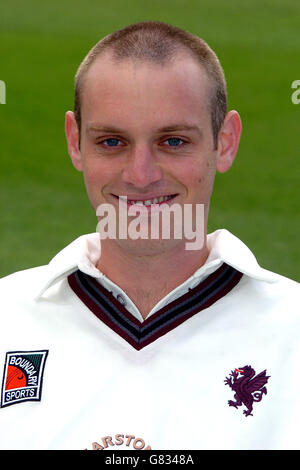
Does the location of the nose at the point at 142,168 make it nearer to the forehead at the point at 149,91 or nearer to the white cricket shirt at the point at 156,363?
the forehead at the point at 149,91

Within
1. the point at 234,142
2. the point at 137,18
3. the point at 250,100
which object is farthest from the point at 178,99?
the point at 137,18

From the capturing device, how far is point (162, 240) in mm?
2988

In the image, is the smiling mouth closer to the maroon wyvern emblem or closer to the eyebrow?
the eyebrow

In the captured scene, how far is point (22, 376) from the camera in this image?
9.61ft

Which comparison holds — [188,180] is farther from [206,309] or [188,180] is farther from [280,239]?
[280,239]

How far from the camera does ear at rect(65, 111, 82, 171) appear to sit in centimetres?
318

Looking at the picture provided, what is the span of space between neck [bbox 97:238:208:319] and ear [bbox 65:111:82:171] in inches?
11.8

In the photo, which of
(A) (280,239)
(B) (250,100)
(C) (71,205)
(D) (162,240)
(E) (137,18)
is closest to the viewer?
(D) (162,240)

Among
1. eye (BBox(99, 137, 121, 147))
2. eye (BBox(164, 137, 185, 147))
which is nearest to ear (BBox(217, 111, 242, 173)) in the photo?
eye (BBox(164, 137, 185, 147))

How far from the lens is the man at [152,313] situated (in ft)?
9.25

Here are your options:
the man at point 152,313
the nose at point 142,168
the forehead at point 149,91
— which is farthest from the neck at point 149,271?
the forehead at point 149,91

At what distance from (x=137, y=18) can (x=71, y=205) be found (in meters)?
14.8

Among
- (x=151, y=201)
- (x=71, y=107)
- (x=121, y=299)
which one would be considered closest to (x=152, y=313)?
(x=121, y=299)

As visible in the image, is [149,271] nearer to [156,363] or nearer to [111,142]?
[156,363]
